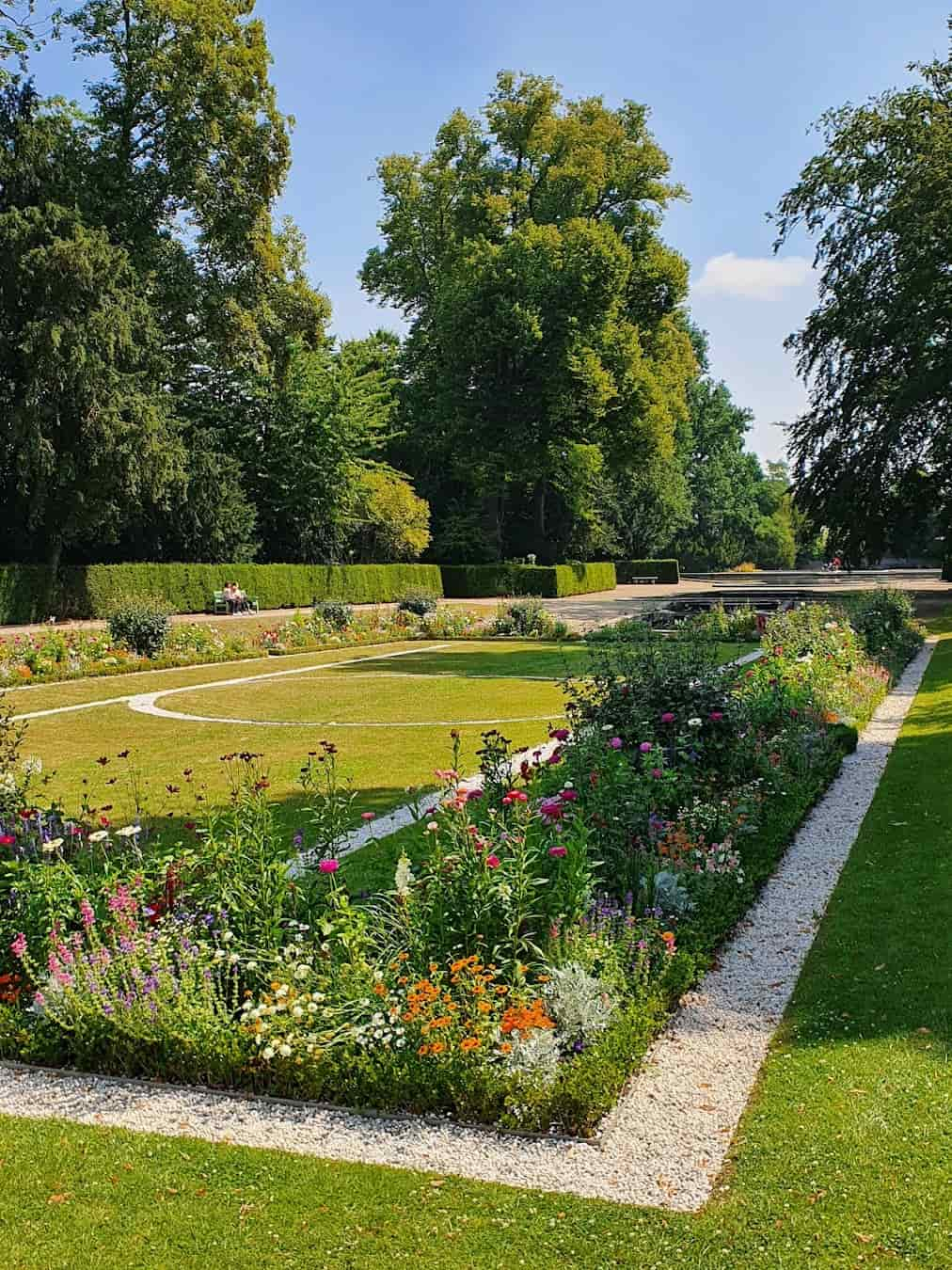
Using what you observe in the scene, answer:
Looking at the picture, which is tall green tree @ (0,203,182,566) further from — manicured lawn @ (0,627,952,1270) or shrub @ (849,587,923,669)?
manicured lawn @ (0,627,952,1270)

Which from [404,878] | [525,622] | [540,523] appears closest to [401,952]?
[404,878]

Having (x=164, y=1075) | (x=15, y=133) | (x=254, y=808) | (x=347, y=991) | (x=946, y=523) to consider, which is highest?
(x=15, y=133)

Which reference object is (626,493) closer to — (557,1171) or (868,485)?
(868,485)

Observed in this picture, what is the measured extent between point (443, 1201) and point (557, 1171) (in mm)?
387

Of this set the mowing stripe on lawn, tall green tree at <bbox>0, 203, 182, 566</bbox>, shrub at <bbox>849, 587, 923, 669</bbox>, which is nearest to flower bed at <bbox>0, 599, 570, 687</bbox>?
the mowing stripe on lawn

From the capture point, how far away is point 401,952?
4.25 meters

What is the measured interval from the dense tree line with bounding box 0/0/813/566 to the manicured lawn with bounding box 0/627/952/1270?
25.1 metres

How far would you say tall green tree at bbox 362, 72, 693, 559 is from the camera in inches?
1564

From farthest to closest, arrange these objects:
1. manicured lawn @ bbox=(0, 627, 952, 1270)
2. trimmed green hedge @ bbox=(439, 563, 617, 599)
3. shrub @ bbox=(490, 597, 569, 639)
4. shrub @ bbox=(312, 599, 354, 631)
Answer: trimmed green hedge @ bbox=(439, 563, 617, 599), shrub @ bbox=(490, 597, 569, 639), shrub @ bbox=(312, 599, 354, 631), manicured lawn @ bbox=(0, 627, 952, 1270)

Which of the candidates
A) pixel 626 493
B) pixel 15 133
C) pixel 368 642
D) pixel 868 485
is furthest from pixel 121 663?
pixel 626 493

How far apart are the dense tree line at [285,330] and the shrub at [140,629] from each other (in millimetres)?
9001

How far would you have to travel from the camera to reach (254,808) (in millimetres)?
4852

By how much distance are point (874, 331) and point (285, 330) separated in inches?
710

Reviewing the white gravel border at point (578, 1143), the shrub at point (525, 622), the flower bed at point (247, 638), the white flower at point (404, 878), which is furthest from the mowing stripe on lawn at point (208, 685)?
the white gravel border at point (578, 1143)
